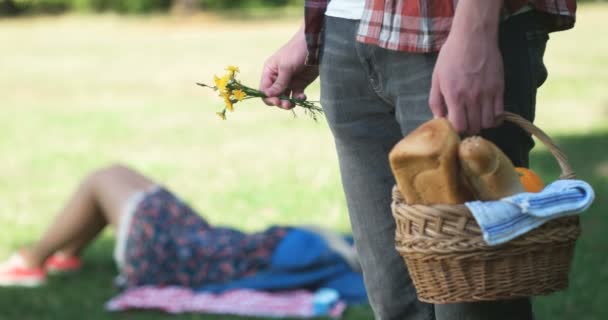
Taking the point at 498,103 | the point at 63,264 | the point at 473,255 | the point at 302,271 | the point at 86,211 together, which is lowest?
the point at 63,264

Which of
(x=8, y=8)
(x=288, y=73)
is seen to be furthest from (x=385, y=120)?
(x=8, y=8)

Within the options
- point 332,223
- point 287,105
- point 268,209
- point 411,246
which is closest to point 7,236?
point 268,209

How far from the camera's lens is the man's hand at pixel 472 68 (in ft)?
4.99

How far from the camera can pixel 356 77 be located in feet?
5.94

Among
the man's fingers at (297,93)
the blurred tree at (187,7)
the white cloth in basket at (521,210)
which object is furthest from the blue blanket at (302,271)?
the blurred tree at (187,7)

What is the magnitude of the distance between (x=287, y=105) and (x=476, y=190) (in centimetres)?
61

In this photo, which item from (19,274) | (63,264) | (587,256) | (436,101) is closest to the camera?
(436,101)

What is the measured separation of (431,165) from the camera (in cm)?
150

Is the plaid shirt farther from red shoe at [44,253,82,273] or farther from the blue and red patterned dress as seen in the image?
red shoe at [44,253,82,273]

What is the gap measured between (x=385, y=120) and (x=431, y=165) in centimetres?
37

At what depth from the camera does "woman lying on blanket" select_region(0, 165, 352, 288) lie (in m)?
4.23

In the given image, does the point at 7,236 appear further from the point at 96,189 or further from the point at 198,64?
the point at 198,64

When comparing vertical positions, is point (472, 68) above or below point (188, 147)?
above

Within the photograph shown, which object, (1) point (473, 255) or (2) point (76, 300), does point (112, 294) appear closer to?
(2) point (76, 300)
